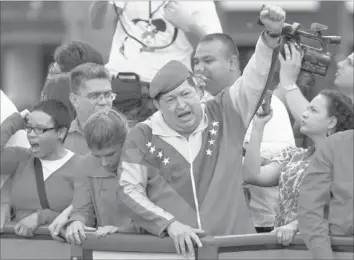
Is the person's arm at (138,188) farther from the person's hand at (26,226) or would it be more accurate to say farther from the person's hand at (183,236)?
the person's hand at (26,226)

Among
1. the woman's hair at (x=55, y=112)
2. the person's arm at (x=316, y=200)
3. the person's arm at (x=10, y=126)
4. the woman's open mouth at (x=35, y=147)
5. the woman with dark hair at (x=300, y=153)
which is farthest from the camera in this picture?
the person's arm at (x=10, y=126)

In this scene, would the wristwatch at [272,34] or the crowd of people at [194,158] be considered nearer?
the crowd of people at [194,158]

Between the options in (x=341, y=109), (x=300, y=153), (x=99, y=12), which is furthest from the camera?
(x=99, y=12)

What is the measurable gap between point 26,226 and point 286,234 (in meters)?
1.53

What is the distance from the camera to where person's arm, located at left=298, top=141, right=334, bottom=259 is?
4924 mm

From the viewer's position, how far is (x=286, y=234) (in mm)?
5074

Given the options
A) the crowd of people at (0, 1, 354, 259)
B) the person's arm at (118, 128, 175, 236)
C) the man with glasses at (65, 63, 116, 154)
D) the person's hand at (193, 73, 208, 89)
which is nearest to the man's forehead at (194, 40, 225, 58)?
the crowd of people at (0, 1, 354, 259)

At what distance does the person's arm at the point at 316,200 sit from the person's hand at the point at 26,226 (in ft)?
5.17

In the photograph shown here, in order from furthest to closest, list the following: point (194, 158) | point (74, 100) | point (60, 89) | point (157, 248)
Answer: point (60, 89) < point (74, 100) < point (194, 158) < point (157, 248)

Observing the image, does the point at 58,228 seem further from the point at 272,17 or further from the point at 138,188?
the point at 272,17

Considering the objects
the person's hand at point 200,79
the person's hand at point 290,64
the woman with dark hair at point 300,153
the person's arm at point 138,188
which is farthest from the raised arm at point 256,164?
the person's hand at point 290,64

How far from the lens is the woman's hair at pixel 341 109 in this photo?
557 centimetres

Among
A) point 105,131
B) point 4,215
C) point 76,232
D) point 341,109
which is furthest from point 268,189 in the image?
point 4,215

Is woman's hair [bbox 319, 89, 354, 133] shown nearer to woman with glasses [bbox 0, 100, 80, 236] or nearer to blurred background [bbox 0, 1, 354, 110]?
woman with glasses [bbox 0, 100, 80, 236]
